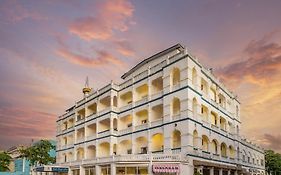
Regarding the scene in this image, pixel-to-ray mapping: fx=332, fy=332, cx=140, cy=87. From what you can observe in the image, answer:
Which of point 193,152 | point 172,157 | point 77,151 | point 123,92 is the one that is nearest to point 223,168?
point 193,152

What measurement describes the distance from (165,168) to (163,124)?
8.87 metres

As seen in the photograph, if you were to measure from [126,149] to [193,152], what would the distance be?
16105 millimetres

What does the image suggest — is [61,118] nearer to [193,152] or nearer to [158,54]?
[158,54]

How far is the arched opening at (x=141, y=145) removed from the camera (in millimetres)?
48938

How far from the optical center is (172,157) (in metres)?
37.5

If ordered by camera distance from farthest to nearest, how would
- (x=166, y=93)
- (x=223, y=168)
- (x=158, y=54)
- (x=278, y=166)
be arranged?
(x=278, y=166) → (x=158, y=54) → (x=223, y=168) → (x=166, y=93)

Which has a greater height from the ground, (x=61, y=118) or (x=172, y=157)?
(x=61, y=118)

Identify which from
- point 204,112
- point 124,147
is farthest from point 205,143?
point 124,147

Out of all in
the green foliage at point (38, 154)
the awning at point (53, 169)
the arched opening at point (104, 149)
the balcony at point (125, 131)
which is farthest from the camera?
the green foliage at point (38, 154)

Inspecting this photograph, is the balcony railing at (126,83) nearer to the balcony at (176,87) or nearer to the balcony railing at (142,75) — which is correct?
the balcony railing at (142,75)

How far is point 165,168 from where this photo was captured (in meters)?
36.1

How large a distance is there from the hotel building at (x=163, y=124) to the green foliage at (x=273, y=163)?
36.6 m

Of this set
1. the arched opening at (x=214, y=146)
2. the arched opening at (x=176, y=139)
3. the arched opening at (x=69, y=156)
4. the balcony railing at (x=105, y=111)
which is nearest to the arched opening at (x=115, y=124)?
the balcony railing at (x=105, y=111)

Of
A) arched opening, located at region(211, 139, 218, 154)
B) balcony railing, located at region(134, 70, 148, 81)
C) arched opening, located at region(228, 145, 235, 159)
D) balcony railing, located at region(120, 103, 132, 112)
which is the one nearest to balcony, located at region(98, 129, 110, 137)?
balcony railing, located at region(120, 103, 132, 112)
